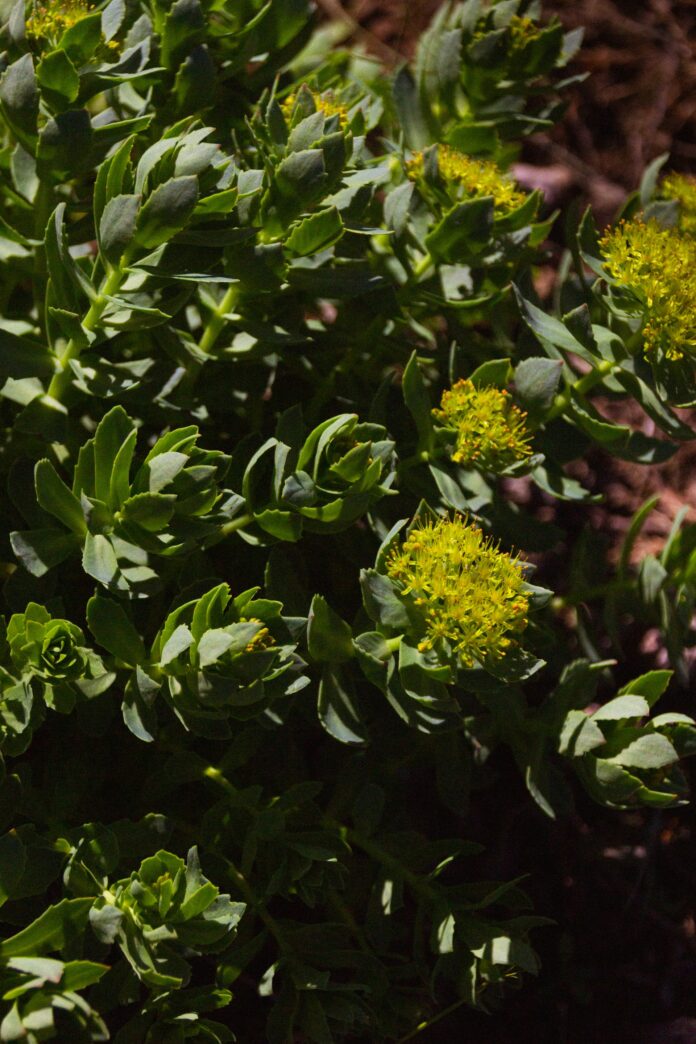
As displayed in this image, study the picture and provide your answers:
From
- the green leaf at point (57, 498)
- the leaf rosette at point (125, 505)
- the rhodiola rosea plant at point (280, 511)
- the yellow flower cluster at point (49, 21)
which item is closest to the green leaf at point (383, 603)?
the rhodiola rosea plant at point (280, 511)

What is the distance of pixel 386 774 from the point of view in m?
2.12

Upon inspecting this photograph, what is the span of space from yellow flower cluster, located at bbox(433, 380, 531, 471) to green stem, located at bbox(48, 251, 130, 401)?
0.61 m

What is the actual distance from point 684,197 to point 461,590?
108cm

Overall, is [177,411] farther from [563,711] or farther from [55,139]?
[563,711]

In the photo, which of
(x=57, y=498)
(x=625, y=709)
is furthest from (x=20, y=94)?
(x=625, y=709)

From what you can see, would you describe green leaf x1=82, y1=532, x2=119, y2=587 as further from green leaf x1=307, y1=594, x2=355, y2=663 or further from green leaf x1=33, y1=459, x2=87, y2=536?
green leaf x1=307, y1=594, x2=355, y2=663

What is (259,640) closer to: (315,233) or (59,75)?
(315,233)

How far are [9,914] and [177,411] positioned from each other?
3.10 feet

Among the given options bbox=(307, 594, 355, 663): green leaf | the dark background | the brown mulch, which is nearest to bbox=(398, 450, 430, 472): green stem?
bbox=(307, 594, 355, 663): green leaf

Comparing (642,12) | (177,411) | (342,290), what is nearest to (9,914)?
(177,411)

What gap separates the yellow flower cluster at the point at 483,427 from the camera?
184 centimetres

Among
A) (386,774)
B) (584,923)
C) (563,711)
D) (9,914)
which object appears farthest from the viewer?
(584,923)

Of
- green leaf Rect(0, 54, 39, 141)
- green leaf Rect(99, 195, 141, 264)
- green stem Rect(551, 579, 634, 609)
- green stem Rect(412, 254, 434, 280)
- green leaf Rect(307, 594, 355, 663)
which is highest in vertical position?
green leaf Rect(0, 54, 39, 141)

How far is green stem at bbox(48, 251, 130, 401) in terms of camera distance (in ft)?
5.62
